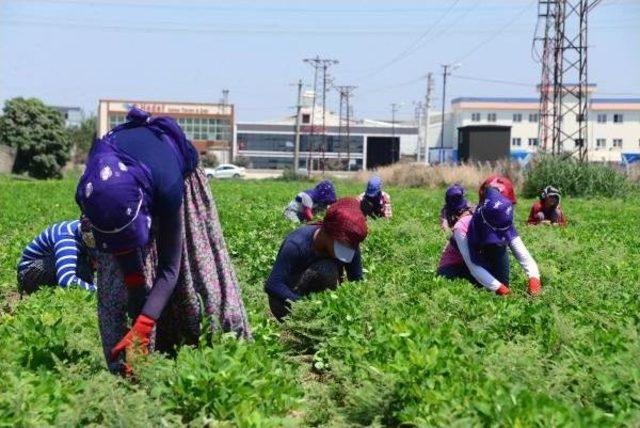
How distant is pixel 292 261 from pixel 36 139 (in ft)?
171

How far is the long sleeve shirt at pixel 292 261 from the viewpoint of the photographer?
6.19 metres

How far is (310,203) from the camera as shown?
14016 millimetres

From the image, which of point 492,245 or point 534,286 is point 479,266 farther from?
point 534,286

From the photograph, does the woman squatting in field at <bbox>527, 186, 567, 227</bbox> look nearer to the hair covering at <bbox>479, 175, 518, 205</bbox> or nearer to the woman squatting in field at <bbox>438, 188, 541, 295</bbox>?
the hair covering at <bbox>479, 175, 518, 205</bbox>

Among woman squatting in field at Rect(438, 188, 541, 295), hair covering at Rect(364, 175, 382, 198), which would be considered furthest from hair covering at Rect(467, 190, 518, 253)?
hair covering at Rect(364, 175, 382, 198)

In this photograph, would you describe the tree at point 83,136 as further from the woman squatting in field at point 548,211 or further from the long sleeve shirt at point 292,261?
the long sleeve shirt at point 292,261

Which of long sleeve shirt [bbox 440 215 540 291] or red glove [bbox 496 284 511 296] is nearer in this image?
red glove [bbox 496 284 511 296]

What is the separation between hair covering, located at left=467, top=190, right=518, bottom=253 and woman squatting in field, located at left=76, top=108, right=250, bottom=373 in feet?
9.73

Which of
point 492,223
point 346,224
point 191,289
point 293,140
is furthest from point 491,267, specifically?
point 293,140

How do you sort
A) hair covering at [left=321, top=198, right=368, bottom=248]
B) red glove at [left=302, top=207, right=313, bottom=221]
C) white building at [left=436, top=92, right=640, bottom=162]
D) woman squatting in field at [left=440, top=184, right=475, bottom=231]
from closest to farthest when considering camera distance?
hair covering at [left=321, top=198, right=368, bottom=248] → woman squatting in field at [left=440, top=184, right=475, bottom=231] → red glove at [left=302, top=207, right=313, bottom=221] → white building at [left=436, top=92, right=640, bottom=162]

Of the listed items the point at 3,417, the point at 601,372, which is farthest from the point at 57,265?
the point at 601,372

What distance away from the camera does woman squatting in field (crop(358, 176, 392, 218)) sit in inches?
580

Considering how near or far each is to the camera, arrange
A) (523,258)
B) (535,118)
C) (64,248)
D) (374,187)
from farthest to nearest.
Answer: (535,118)
(374,187)
(523,258)
(64,248)

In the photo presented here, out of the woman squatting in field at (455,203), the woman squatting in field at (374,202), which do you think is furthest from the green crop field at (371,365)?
the woman squatting in field at (374,202)
